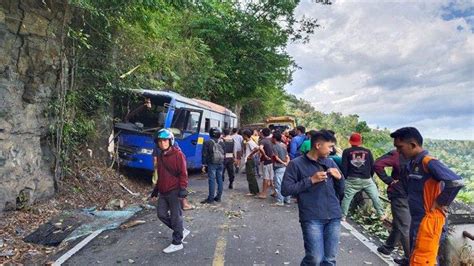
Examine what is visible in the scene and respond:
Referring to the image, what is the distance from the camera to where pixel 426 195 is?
380 centimetres

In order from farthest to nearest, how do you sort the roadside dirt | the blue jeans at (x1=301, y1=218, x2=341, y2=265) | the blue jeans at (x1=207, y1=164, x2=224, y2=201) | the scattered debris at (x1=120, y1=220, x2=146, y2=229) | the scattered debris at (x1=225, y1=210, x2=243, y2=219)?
the blue jeans at (x1=207, y1=164, x2=224, y2=201), the scattered debris at (x1=225, y1=210, x2=243, y2=219), the scattered debris at (x1=120, y1=220, x2=146, y2=229), the roadside dirt, the blue jeans at (x1=301, y1=218, x2=341, y2=265)

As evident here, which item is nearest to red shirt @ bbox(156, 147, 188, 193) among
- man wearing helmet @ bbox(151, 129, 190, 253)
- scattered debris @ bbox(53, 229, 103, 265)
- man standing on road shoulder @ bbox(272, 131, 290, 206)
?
man wearing helmet @ bbox(151, 129, 190, 253)

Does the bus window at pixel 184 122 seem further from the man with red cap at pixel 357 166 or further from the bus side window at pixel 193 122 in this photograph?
the man with red cap at pixel 357 166

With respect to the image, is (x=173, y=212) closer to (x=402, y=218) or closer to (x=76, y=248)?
(x=76, y=248)

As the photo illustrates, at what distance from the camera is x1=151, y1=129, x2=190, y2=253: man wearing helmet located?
569 cm

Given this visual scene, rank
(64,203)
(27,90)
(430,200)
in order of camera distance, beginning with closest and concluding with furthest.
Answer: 1. (430,200)
2. (27,90)
3. (64,203)

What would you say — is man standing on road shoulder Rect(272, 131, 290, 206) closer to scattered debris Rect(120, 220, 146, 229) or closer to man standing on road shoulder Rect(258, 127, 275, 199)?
man standing on road shoulder Rect(258, 127, 275, 199)

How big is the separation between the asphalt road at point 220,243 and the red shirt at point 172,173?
96cm

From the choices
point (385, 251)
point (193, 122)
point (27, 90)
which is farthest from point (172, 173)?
point (193, 122)

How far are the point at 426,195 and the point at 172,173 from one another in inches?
136

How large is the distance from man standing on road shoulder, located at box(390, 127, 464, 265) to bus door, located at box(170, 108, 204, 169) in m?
8.12

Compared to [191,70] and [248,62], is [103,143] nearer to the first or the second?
[191,70]

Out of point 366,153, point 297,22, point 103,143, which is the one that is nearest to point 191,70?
point 103,143

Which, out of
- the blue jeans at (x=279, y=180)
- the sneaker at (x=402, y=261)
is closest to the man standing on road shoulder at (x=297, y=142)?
the blue jeans at (x=279, y=180)
